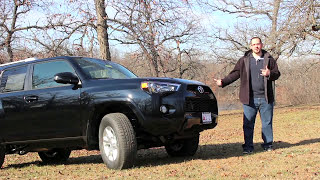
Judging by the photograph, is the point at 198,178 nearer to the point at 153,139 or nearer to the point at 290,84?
the point at 153,139

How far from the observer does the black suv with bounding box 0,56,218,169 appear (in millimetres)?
5391

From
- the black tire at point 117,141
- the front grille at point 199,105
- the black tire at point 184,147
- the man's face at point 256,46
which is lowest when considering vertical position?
the black tire at point 184,147

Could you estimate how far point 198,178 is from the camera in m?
4.69

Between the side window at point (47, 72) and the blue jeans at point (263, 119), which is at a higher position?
the side window at point (47, 72)

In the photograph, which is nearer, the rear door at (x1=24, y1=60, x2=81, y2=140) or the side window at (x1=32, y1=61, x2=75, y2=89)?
the rear door at (x1=24, y1=60, x2=81, y2=140)

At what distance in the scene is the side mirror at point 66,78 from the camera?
5.66m

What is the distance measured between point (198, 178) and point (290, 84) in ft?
121

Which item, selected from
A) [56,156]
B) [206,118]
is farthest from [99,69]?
[56,156]

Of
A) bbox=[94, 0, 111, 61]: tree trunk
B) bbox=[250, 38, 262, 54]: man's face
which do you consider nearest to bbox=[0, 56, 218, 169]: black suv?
bbox=[250, 38, 262, 54]: man's face

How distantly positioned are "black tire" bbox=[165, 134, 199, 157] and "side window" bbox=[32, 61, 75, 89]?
2.24m

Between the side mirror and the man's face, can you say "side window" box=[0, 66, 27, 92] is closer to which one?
the side mirror

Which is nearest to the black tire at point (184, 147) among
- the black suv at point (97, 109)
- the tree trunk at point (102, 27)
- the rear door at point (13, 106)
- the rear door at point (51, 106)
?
the black suv at point (97, 109)

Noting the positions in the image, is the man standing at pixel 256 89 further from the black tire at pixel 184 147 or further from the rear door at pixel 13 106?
the rear door at pixel 13 106

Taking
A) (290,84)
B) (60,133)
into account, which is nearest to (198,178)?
(60,133)
